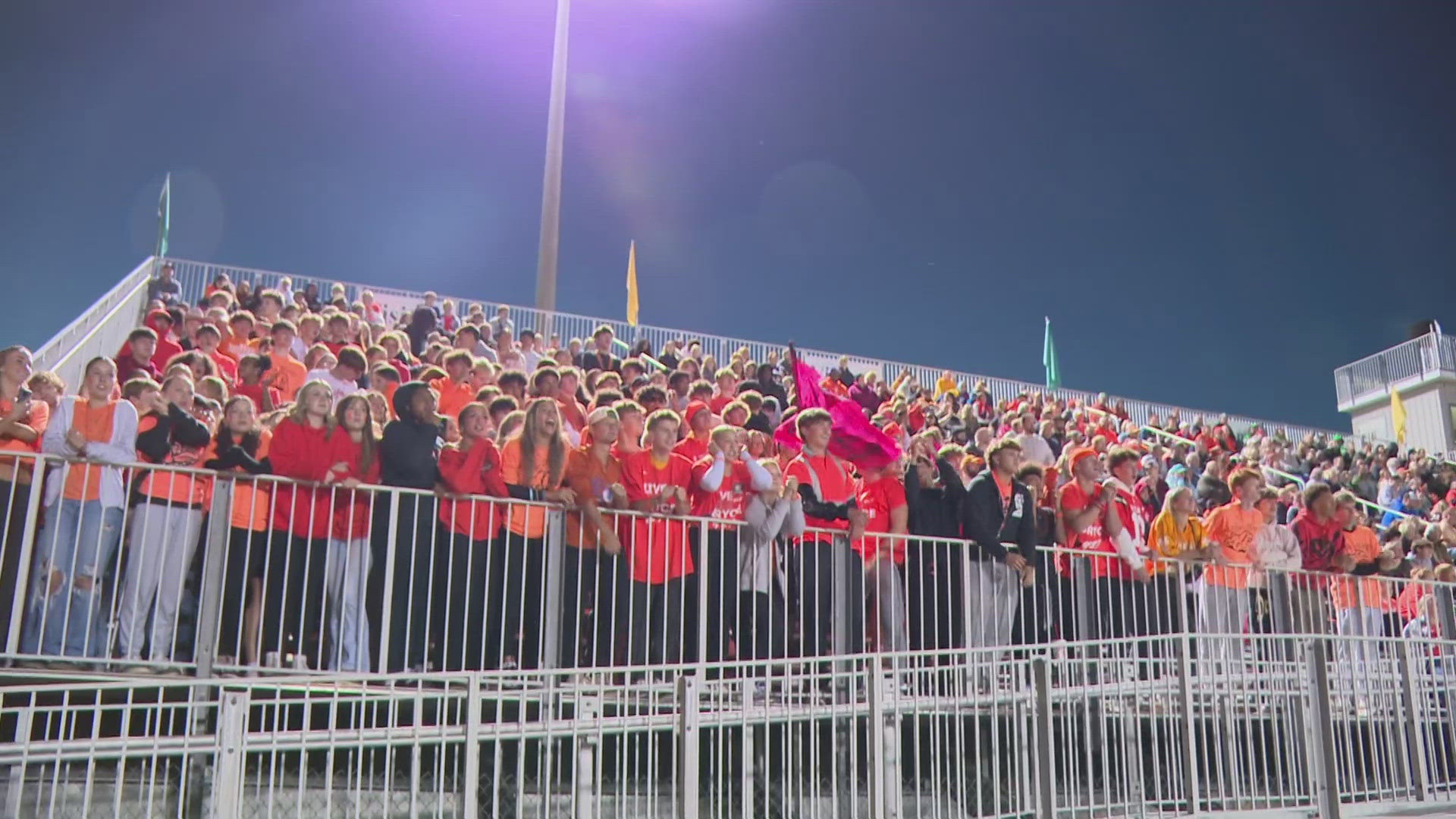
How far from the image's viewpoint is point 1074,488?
396 inches

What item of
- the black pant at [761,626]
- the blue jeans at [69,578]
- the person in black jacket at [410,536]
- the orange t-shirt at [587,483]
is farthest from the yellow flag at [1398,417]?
the blue jeans at [69,578]

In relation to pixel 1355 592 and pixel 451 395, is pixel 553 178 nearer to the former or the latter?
pixel 451 395

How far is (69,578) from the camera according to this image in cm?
692

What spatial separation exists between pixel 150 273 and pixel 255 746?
48.9ft

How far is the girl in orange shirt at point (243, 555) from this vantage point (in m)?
7.14

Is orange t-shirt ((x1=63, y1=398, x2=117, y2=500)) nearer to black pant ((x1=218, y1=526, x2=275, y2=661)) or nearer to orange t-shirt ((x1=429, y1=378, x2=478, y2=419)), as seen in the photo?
black pant ((x1=218, y1=526, x2=275, y2=661))

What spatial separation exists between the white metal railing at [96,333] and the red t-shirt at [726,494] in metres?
6.78

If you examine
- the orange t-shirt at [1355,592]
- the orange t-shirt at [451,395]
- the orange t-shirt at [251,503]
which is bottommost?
the orange t-shirt at [1355,592]

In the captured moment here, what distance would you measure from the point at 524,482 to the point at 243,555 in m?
1.82

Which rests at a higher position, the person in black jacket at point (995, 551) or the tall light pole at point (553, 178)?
the tall light pole at point (553, 178)

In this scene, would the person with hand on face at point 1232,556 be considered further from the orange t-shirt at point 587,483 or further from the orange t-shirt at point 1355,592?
the orange t-shirt at point 587,483

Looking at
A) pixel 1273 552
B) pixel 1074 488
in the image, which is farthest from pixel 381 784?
pixel 1273 552

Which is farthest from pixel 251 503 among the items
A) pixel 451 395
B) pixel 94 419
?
pixel 451 395

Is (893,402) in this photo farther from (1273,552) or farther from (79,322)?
(79,322)
